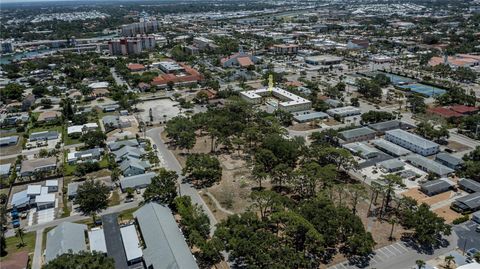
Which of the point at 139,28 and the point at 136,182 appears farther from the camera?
the point at 139,28

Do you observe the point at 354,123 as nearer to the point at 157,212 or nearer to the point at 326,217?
the point at 326,217

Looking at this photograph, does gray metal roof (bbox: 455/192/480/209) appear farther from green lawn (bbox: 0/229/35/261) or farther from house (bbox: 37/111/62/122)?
house (bbox: 37/111/62/122)

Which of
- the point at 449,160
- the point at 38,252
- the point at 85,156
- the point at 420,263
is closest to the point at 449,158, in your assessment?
the point at 449,160

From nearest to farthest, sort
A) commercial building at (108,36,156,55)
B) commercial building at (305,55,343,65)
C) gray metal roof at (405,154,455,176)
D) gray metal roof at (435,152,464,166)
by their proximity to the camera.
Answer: gray metal roof at (405,154,455,176)
gray metal roof at (435,152,464,166)
commercial building at (305,55,343,65)
commercial building at (108,36,156,55)

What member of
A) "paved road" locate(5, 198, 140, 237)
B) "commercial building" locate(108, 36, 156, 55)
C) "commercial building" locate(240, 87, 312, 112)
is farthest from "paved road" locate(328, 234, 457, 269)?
"commercial building" locate(108, 36, 156, 55)

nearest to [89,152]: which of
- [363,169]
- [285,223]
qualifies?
[285,223]

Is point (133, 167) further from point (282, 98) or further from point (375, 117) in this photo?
point (375, 117)
